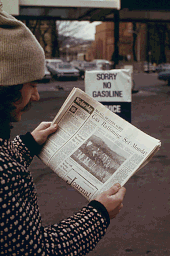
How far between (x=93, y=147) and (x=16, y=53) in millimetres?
649

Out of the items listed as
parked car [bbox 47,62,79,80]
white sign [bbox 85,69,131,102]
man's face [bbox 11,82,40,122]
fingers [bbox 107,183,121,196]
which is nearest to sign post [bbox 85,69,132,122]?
white sign [bbox 85,69,131,102]

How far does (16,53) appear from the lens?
96 centimetres

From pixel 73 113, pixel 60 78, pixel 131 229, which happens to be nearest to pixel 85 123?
pixel 73 113

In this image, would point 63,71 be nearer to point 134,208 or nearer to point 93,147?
point 134,208

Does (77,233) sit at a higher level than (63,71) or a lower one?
higher

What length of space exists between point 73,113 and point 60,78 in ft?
80.8

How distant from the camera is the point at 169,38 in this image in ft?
184

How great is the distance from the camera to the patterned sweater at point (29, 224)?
34.0 inches

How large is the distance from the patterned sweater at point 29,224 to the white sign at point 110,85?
12.5ft

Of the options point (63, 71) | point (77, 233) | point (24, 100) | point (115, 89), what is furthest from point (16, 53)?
point (63, 71)

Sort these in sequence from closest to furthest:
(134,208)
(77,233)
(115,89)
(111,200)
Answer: (77,233) < (111,200) < (134,208) < (115,89)

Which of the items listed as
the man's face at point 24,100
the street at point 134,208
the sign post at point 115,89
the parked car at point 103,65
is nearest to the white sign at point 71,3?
the parked car at point 103,65

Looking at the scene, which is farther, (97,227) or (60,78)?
(60,78)

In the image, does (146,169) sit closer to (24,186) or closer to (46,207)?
(46,207)
